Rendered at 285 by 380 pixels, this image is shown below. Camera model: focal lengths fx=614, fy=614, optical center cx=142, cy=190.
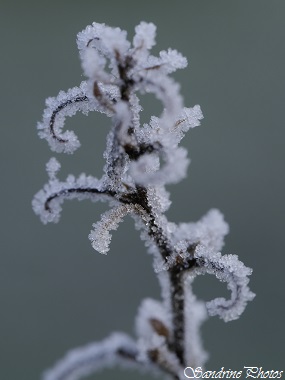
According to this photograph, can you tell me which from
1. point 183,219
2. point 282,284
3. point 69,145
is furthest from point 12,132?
point 69,145

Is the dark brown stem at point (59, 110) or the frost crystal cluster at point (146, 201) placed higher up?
the dark brown stem at point (59, 110)

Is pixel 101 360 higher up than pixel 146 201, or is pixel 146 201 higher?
pixel 146 201

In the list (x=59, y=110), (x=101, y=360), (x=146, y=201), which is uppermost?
(x=59, y=110)

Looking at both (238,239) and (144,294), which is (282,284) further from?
(144,294)

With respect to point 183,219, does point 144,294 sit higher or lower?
lower

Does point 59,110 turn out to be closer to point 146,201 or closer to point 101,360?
point 146,201

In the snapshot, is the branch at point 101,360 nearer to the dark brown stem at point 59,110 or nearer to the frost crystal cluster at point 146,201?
the frost crystal cluster at point 146,201

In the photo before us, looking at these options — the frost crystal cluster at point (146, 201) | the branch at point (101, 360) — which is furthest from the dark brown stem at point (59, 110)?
the branch at point (101, 360)

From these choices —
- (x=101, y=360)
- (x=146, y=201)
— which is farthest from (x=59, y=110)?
(x=101, y=360)
